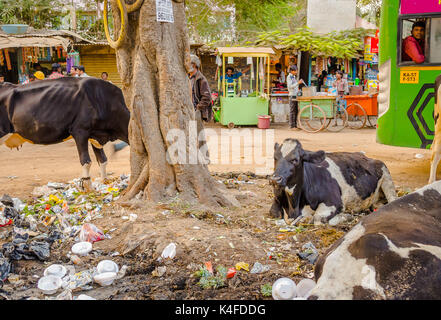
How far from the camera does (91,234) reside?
195 inches

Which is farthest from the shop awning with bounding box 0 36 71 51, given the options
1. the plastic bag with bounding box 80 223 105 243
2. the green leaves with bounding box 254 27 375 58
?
the plastic bag with bounding box 80 223 105 243

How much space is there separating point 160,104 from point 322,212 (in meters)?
2.43

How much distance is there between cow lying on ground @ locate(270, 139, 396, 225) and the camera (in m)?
5.18

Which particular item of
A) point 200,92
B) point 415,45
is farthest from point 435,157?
point 200,92

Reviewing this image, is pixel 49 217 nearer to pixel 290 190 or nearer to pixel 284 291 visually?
pixel 290 190

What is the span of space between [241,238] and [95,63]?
18383 millimetres

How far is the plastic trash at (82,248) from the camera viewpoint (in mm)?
4656

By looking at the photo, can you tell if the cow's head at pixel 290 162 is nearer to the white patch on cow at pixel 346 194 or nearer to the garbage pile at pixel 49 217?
the white patch on cow at pixel 346 194

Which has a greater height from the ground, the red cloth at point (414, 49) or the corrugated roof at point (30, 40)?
the corrugated roof at point (30, 40)

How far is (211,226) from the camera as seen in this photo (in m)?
5.04

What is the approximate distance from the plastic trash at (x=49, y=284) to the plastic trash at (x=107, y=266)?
35 cm

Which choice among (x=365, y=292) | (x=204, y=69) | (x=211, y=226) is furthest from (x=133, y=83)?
(x=204, y=69)

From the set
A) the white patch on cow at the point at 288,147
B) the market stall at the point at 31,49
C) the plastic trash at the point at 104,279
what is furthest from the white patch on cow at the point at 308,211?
the market stall at the point at 31,49
